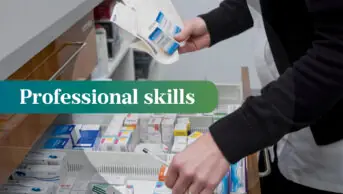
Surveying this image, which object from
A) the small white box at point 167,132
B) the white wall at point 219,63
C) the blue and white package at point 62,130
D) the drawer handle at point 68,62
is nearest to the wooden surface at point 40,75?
the drawer handle at point 68,62

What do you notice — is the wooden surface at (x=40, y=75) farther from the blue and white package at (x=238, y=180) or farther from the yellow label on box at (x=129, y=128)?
the blue and white package at (x=238, y=180)

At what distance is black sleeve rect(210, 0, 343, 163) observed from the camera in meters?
0.46

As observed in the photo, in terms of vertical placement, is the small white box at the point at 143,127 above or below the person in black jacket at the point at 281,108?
below

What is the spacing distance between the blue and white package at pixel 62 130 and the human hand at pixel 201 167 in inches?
17.4

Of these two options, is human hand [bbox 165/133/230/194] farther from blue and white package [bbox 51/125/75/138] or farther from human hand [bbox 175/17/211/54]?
blue and white package [bbox 51/125/75/138]

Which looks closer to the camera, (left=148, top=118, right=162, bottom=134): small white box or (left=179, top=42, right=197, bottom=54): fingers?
(left=179, top=42, right=197, bottom=54): fingers

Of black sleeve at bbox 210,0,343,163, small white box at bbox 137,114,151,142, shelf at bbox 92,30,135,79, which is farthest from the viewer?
shelf at bbox 92,30,135,79

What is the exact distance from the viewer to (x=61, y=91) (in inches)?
22.8

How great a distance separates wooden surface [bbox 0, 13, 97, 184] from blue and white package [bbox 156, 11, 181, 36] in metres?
0.20

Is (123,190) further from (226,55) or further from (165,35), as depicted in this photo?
(226,55)

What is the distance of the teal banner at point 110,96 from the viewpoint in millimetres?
Answer: 561

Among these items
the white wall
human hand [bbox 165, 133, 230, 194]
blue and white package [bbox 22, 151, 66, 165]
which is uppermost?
human hand [bbox 165, 133, 230, 194]

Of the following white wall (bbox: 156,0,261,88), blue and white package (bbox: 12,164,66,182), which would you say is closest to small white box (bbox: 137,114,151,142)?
blue and white package (bbox: 12,164,66,182)

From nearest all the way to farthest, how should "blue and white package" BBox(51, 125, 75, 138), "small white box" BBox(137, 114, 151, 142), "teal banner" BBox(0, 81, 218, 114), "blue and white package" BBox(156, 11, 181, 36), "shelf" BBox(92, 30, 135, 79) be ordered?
"teal banner" BBox(0, 81, 218, 114)
"blue and white package" BBox(156, 11, 181, 36)
"blue and white package" BBox(51, 125, 75, 138)
"small white box" BBox(137, 114, 151, 142)
"shelf" BBox(92, 30, 135, 79)
